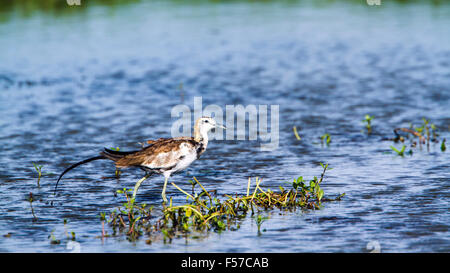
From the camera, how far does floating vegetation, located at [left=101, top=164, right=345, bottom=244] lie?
29.3 ft

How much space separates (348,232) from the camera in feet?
29.3

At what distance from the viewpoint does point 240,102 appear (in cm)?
1767

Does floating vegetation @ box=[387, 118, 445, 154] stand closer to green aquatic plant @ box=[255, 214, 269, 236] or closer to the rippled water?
the rippled water

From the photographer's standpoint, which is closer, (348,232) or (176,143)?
(348,232)

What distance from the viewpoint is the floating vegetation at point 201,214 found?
29.3 feet

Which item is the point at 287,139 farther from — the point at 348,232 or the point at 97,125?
the point at 348,232

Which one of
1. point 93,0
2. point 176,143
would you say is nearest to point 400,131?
point 176,143

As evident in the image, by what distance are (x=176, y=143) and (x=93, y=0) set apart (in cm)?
2439

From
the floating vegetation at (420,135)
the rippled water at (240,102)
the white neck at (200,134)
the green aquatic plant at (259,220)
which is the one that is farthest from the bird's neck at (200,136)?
the floating vegetation at (420,135)

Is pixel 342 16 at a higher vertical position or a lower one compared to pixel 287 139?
higher

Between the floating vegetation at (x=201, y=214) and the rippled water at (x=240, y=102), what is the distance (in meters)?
0.21

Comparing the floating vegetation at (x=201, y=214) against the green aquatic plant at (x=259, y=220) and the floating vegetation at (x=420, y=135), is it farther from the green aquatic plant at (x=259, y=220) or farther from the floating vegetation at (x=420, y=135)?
the floating vegetation at (x=420, y=135)

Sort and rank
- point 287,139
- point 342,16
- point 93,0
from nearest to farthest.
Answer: point 287,139, point 342,16, point 93,0

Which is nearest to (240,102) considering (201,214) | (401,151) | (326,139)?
(326,139)
